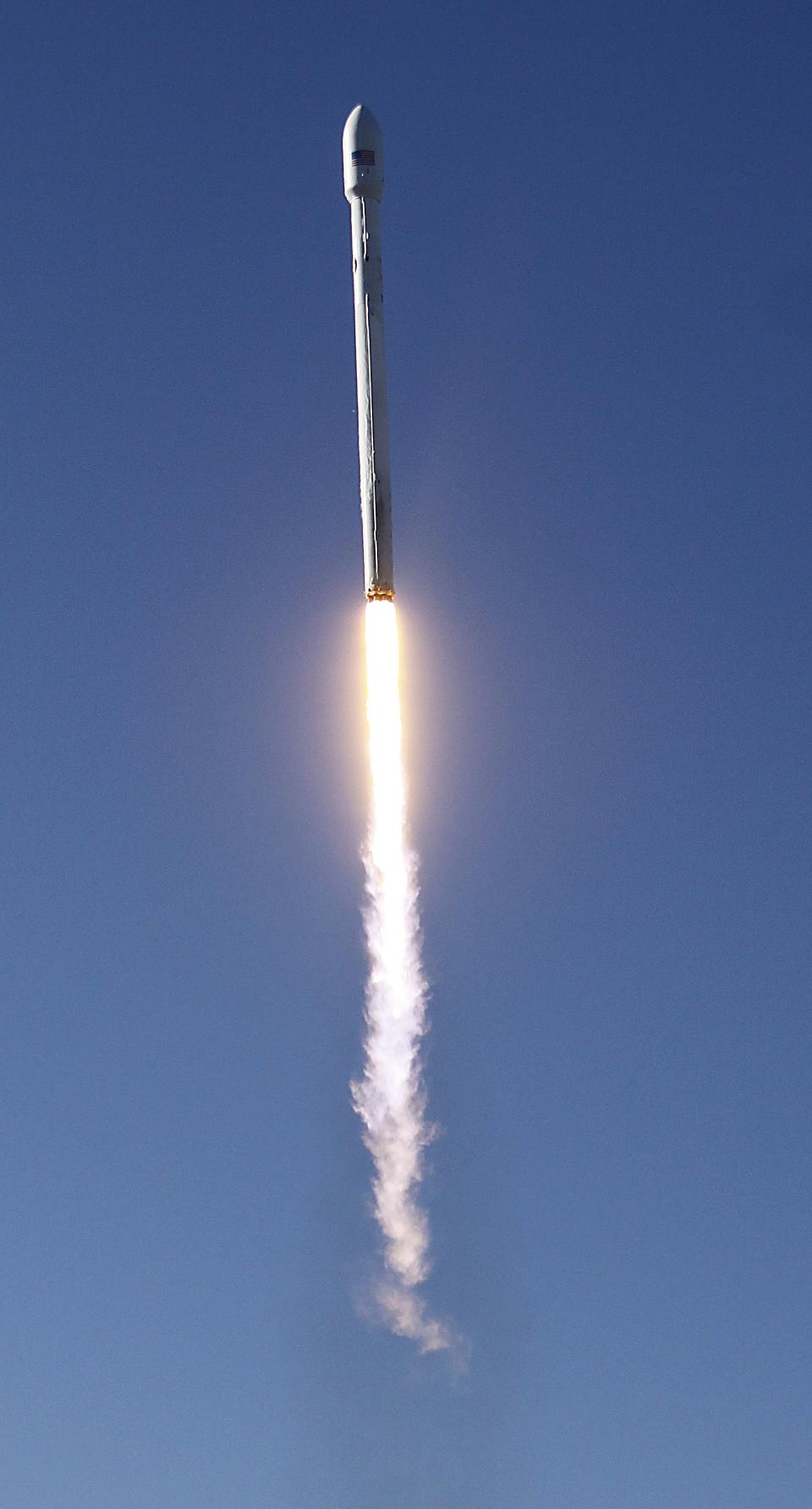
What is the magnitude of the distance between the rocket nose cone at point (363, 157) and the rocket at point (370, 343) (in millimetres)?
25

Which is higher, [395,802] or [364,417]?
[364,417]

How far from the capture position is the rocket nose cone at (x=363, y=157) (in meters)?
74.9

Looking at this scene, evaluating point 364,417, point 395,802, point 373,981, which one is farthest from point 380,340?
point 373,981

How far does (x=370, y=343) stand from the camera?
239ft

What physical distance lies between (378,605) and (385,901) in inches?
398

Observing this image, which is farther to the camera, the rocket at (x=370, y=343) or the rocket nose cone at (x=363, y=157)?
the rocket nose cone at (x=363, y=157)

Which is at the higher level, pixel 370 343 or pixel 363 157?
pixel 363 157

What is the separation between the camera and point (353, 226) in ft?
245

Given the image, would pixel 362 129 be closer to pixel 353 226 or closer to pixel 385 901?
pixel 353 226

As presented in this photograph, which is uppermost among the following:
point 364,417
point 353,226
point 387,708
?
point 353,226

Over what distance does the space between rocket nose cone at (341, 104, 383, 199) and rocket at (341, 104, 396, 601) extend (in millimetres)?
25

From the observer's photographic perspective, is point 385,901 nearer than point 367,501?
No

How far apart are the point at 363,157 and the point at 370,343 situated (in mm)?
6396

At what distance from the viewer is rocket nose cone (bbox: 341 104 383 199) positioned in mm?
74938
